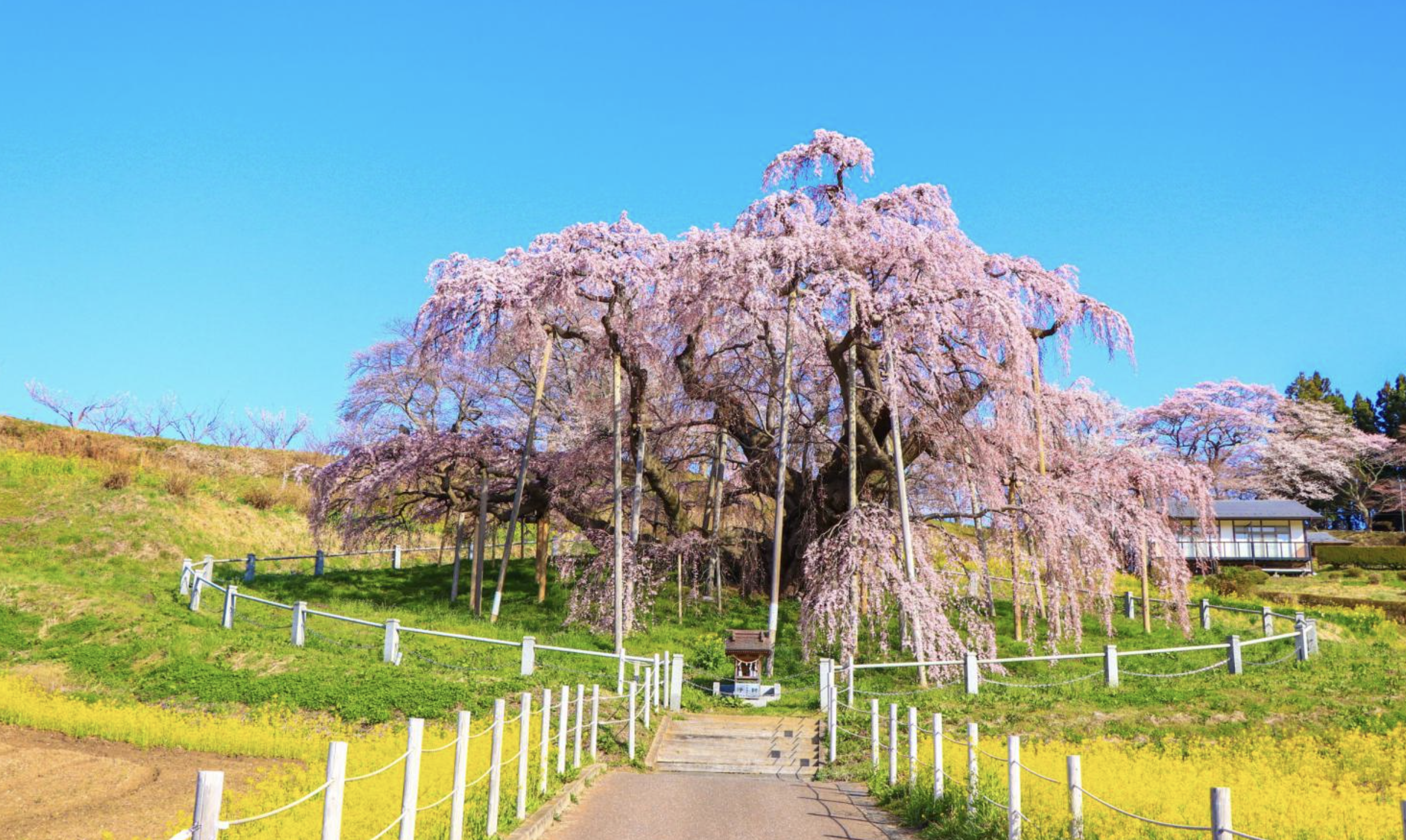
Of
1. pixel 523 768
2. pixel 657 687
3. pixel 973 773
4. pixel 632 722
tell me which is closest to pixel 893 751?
pixel 973 773

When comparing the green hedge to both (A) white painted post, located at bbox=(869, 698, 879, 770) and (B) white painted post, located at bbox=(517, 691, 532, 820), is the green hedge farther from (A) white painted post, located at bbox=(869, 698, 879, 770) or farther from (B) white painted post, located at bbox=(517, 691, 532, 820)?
(B) white painted post, located at bbox=(517, 691, 532, 820)

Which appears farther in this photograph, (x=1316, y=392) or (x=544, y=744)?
(x=1316, y=392)

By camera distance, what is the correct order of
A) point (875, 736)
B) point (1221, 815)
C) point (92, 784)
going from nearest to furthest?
point (1221, 815)
point (92, 784)
point (875, 736)

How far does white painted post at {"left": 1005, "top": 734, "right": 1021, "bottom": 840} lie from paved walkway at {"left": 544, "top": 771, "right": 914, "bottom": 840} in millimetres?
2059

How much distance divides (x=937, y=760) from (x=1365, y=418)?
2941 inches

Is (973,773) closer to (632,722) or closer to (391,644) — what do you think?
(632,722)

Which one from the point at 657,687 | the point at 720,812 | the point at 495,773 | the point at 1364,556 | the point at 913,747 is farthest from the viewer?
the point at 1364,556

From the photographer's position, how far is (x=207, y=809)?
189 inches

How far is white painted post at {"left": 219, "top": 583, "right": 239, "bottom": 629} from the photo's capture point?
2484 centimetres

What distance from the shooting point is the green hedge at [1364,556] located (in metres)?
50.2

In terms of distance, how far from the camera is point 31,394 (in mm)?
64938

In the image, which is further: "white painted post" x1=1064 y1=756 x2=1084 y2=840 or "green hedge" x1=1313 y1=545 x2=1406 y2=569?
"green hedge" x1=1313 y1=545 x2=1406 y2=569

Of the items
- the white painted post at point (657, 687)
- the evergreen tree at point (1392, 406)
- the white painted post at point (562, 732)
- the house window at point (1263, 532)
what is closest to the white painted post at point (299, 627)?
the white painted post at point (657, 687)

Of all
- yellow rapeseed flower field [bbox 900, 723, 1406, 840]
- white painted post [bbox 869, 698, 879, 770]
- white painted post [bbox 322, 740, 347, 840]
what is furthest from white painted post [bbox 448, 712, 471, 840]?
white painted post [bbox 869, 698, 879, 770]
